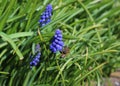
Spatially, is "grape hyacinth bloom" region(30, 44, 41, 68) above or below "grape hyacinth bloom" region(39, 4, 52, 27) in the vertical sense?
below

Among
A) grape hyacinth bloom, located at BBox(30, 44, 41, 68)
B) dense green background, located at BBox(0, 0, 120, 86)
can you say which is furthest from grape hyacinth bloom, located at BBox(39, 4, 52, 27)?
grape hyacinth bloom, located at BBox(30, 44, 41, 68)

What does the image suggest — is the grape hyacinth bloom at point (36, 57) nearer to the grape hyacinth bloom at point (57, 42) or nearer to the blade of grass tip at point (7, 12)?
the grape hyacinth bloom at point (57, 42)

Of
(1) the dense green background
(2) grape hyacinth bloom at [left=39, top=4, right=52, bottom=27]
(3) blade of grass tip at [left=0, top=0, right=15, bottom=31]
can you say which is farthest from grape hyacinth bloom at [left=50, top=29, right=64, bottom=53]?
(3) blade of grass tip at [left=0, top=0, right=15, bottom=31]

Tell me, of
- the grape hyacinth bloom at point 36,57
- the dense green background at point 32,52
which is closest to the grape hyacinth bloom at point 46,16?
the dense green background at point 32,52

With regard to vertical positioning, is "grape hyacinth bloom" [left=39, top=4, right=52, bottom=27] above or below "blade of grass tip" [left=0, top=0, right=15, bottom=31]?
below

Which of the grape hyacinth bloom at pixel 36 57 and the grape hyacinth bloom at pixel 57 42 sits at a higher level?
the grape hyacinth bloom at pixel 57 42

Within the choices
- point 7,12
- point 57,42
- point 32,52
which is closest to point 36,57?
point 32,52

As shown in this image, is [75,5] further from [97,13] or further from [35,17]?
[35,17]

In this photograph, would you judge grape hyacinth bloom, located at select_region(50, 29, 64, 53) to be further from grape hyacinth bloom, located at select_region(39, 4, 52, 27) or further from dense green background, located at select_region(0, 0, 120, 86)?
grape hyacinth bloom, located at select_region(39, 4, 52, 27)

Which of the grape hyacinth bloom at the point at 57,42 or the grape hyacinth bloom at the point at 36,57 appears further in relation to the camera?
the grape hyacinth bloom at the point at 36,57

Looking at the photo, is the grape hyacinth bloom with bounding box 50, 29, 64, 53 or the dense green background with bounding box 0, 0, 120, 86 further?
the dense green background with bounding box 0, 0, 120, 86

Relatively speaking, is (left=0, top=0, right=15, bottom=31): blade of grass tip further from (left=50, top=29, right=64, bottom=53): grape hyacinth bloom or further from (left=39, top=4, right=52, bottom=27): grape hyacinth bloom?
(left=50, top=29, right=64, bottom=53): grape hyacinth bloom

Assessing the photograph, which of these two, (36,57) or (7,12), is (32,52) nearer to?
(36,57)
